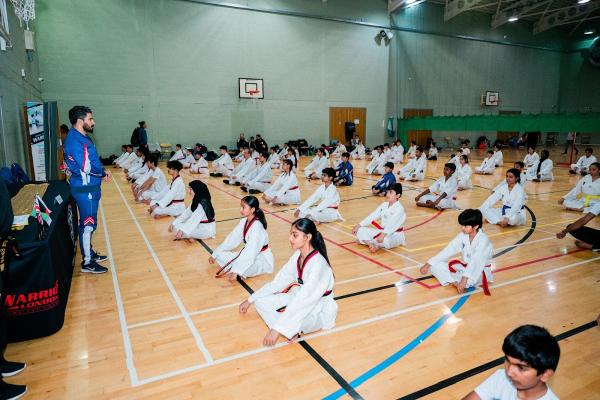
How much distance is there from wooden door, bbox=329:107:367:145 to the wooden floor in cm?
1832

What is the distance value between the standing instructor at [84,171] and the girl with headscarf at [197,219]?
1501mm

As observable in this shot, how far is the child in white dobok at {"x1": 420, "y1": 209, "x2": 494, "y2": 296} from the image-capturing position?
15.0 ft

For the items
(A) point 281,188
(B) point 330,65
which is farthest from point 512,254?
(B) point 330,65

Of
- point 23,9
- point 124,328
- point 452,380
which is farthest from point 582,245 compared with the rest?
point 23,9

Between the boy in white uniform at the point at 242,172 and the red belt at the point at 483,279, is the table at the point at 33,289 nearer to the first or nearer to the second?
the red belt at the point at 483,279

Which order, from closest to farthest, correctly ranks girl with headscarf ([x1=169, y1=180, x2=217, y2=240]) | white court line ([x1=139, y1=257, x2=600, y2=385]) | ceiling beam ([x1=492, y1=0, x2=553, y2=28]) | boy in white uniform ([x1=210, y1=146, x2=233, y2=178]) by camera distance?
white court line ([x1=139, y1=257, x2=600, y2=385]), girl with headscarf ([x1=169, y1=180, x2=217, y2=240]), boy in white uniform ([x1=210, y1=146, x2=233, y2=178]), ceiling beam ([x1=492, y1=0, x2=553, y2=28])

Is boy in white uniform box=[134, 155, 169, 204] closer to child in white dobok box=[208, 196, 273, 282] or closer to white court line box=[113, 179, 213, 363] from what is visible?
white court line box=[113, 179, 213, 363]

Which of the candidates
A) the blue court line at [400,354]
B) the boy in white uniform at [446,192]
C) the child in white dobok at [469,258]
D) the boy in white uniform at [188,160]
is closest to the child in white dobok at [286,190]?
the boy in white uniform at [446,192]

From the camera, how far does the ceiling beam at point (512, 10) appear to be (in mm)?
26145

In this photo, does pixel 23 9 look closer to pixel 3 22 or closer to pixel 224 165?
pixel 3 22

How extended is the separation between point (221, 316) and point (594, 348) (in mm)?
3582

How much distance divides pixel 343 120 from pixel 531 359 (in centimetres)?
2344

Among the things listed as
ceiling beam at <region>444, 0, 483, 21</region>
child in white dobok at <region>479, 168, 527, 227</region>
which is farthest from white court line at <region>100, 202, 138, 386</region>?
ceiling beam at <region>444, 0, 483, 21</region>

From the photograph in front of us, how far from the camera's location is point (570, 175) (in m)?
15.5
